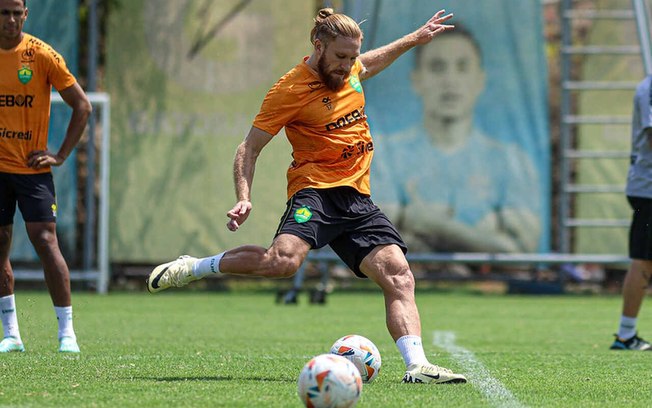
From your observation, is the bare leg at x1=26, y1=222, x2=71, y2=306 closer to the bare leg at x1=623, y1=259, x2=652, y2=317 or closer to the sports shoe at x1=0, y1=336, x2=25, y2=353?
the sports shoe at x1=0, y1=336, x2=25, y2=353

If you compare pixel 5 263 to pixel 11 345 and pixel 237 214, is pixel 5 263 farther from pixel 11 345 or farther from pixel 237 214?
pixel 237 214

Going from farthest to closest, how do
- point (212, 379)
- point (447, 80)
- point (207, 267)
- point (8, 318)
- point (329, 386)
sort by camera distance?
1. point (447, 80)
2. point (8, 318)
3. point (207, 267)
4. point (212, 379)
5. point (329, 386)

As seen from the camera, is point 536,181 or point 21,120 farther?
point 536,181

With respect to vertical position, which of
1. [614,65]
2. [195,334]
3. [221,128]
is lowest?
[195,334]

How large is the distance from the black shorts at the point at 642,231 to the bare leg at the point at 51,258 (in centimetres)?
409

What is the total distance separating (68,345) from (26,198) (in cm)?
96

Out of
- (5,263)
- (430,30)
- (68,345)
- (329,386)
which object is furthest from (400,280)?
(5,263)

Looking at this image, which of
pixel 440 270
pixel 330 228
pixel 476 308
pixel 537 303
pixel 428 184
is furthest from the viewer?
pixel 440 270

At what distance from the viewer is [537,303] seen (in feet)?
49.5

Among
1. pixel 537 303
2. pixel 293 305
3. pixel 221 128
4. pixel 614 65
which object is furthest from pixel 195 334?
pixel 614 65

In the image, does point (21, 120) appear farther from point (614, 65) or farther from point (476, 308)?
point (614, 65)

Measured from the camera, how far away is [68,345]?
7.58 m

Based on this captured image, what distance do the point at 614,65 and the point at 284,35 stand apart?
4.66m

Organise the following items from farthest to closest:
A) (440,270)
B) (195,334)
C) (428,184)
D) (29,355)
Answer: (440,270), (428,184), (195,334), (29,355)
